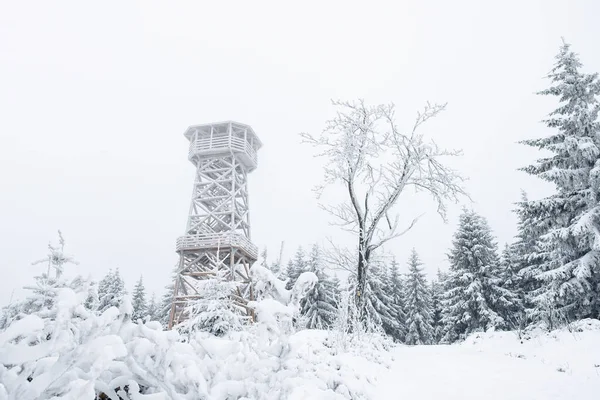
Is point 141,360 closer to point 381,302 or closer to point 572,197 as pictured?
point 572,197

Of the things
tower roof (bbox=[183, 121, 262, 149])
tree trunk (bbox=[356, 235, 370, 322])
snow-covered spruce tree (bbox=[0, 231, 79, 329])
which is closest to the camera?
snow-covered spruce tree (bbox=[0, 231, 79, 329])

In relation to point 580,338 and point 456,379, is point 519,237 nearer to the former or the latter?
point 580,338

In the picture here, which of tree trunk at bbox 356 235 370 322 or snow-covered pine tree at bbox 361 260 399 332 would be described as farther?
snow-covered pine tree at bbox 361 260 399 332

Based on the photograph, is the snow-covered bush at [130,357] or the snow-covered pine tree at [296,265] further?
the snow-covered pine tree at [296,265]

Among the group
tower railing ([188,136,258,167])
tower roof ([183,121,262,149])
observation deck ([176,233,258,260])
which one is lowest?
observation deck ([176,233,258,260])

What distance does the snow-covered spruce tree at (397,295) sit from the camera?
31844 mm

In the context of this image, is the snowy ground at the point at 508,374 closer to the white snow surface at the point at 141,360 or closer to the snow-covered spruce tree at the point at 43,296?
the white snow surface at the point at 141,360

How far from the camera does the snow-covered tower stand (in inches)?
824

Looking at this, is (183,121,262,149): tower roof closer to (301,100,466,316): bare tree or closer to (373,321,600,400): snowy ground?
(301,100,466,316): bare tree

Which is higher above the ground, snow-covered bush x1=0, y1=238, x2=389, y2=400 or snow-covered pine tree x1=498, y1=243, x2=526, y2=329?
snow-covered pine tree x1=498, y1=243, x2=526, y2=329

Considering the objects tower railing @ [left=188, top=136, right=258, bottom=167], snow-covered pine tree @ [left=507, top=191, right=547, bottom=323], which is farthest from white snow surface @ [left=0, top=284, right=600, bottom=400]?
tower railing @ [left=188, top=136, right=258, bottom=167]

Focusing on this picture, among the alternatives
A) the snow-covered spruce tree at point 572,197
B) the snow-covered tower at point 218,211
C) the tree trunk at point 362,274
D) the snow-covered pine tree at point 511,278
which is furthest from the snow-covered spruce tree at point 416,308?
the tree trunk at point 362,274

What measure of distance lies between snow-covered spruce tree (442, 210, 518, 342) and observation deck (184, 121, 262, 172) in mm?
15832

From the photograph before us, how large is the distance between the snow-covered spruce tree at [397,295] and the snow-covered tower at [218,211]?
1464cm
